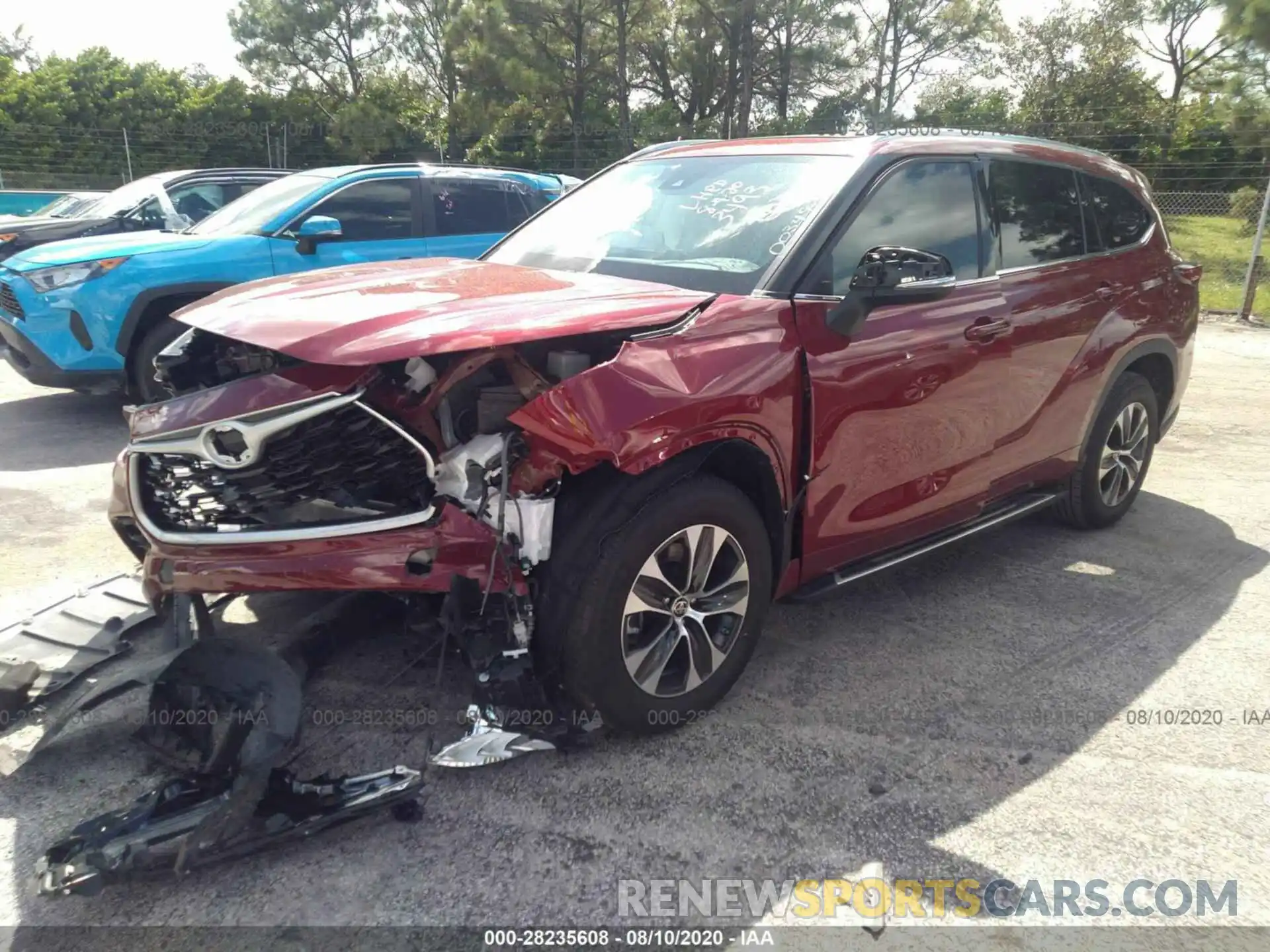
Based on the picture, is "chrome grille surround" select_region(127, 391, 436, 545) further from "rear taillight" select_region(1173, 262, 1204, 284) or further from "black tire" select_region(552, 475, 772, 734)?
"rear taillight" select_region(1173, 262, 1204, 284)

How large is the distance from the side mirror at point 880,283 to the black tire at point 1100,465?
6.61ft

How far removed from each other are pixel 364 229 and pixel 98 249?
1.85 meters

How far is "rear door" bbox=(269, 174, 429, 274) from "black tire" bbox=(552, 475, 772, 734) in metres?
4.83

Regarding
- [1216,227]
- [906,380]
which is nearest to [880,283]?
[906,380]

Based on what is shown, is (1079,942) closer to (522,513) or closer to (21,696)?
(522,513)

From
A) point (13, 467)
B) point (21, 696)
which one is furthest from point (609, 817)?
point (13, 467)

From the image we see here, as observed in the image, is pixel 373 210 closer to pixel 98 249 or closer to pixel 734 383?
pixel 98 249

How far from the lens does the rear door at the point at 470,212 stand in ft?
24.9

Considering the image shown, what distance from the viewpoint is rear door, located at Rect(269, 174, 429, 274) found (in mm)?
6914

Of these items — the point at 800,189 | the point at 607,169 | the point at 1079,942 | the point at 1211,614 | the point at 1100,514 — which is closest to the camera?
the point at 1079,942

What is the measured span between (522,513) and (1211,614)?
10.6ft

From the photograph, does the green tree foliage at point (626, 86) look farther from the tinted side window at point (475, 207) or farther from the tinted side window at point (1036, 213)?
the tinted side window at point (1036, 213)

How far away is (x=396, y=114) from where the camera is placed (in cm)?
3244

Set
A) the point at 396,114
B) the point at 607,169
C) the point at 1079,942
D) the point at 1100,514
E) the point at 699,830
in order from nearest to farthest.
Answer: the point at 1079,942 → the point at 699,830 → the point at 607,169 → the point at 1100,514 → the point at 396,114
